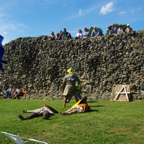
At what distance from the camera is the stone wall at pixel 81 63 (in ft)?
44.0

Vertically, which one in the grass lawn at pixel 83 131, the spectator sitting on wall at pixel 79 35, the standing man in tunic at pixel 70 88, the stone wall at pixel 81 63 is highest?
the spectator sitting on wall at pixel 79 35

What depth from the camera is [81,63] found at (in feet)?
50.1

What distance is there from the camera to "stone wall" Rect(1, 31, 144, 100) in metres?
13.4

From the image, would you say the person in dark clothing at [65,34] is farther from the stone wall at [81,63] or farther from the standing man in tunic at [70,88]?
the standing man in tunic at [70,88]

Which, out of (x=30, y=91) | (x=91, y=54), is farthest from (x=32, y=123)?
(x=30, y=91)

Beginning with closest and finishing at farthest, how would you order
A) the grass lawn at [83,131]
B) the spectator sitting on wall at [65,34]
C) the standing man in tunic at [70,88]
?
the grass lawn at [83,131]
the standing man in tunic at [70,88]
the spectator sitting on wall at [65,34]

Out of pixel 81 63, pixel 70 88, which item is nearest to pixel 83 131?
pixel 70 88

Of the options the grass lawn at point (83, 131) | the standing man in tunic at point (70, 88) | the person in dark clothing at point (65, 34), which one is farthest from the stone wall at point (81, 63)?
the grass lawn at point (83, 131)

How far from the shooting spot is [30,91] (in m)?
17.4

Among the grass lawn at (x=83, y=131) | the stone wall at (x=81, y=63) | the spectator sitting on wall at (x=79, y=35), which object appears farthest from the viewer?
the spectator sitting on wall at (x=79, y=35)

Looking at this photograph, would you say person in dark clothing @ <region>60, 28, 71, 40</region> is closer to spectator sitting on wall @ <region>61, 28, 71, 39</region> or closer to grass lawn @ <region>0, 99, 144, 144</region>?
spectator sitting on wall @ <region>61, 28, 71, 39</region>

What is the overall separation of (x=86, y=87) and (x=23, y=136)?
10.8m

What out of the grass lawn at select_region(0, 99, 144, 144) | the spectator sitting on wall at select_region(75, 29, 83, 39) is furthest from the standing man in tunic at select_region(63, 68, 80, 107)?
the spectator sitting on wall at select_region(75, 29, 83, 39)

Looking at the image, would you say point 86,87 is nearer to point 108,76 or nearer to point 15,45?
point 108,76
